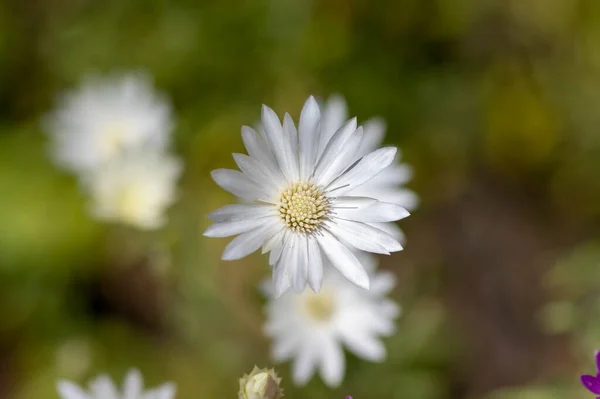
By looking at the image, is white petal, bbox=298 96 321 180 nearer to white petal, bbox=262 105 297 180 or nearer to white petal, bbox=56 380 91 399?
white petal, bbox=262 105 297 180

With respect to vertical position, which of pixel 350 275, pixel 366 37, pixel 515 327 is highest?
pixel 366 37

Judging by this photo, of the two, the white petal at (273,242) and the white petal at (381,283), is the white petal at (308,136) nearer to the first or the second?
the white petal at (273,242)

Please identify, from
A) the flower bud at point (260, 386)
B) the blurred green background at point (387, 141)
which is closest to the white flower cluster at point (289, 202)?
the flower bud at point (260, 386)

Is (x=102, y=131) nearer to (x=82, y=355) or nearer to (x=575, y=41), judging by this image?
(x=82, y=355)

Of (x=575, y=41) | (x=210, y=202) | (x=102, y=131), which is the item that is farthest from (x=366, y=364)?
(x=575, y=41)

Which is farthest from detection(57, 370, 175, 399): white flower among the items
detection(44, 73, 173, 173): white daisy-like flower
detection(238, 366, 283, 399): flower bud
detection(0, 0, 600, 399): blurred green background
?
detection(44, 73, 173, 173): white daisy-like flower

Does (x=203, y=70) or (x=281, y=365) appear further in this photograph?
(x=203, y=70)
